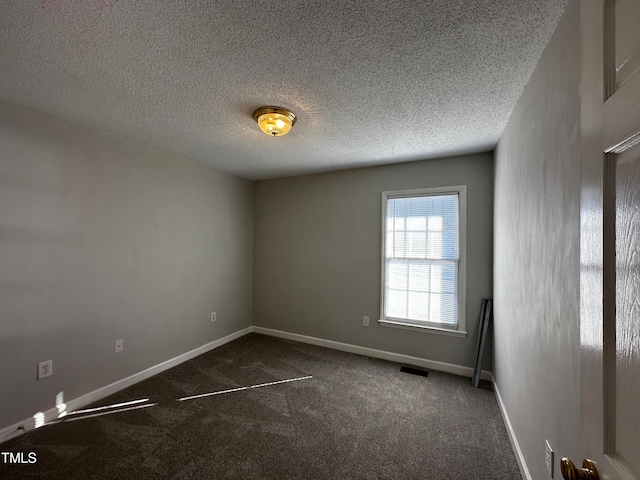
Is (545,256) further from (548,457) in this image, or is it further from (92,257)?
(92,257)

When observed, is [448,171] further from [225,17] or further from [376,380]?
[225,17]

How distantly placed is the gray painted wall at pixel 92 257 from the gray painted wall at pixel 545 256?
10.9 ft

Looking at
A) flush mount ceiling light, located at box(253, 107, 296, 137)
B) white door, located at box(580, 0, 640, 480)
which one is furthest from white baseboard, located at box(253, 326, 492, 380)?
flush mount ceiling light, located at box(253, 107, 296, 137)

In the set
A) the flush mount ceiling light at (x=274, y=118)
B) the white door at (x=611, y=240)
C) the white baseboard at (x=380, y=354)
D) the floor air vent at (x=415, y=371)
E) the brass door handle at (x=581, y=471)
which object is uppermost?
the flush mount ceiling light at (x=274, y=118)

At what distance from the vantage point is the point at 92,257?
247 cm

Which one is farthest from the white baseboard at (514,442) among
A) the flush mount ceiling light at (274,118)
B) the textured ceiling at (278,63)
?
the flush mount ceiling light at (274,118)

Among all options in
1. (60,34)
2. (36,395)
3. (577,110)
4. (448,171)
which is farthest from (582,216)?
(36,395)

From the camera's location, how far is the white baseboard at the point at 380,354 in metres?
3.03

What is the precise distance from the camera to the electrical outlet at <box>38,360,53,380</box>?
2150 millimetres

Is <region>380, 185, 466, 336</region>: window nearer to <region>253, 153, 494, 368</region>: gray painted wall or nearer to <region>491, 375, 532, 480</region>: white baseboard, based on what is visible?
<region>253, 153, 494, 368</region>: gray painted wall

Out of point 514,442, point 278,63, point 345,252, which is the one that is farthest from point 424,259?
point 278,63

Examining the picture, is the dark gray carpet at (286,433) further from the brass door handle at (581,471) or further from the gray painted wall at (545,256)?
the brass door handle at (581,471)

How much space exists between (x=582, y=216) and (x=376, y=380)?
2661 millimetres

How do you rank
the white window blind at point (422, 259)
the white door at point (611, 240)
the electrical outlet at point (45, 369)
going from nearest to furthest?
the white door at point (611, 240) < the electrical outlet at point (45, 369) < the white window blind at point (422, 259)
